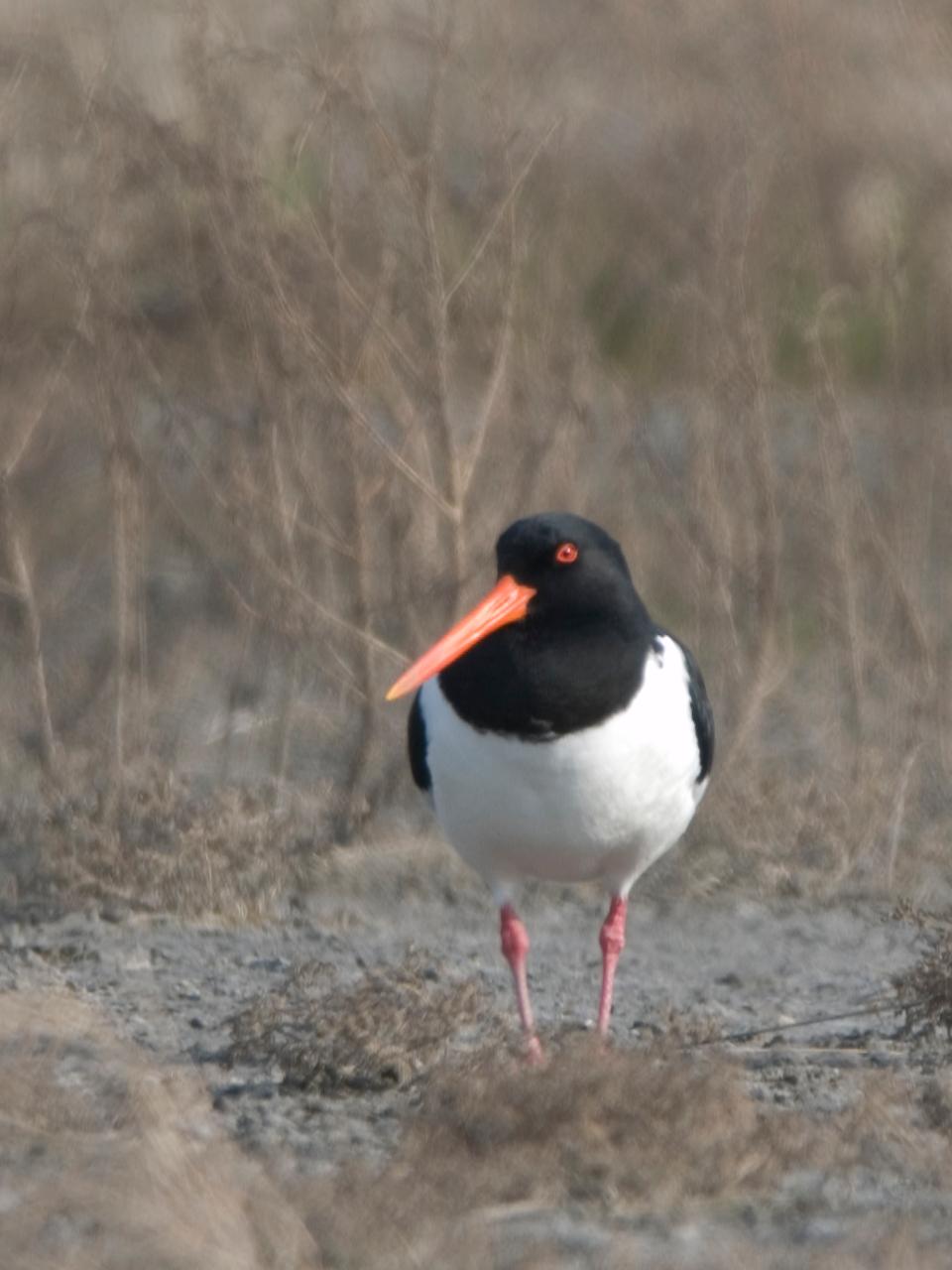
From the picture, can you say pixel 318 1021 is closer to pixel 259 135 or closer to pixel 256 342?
pixel 256 342

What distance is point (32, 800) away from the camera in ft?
27.7

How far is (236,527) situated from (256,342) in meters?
0.66

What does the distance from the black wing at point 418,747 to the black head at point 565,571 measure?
44 centimetres

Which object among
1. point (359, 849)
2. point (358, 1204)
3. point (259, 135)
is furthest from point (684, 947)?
point (358, 1204)

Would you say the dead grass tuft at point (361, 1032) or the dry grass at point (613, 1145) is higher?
the dry grass at point (613, 1145)

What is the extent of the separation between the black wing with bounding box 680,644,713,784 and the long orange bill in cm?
56

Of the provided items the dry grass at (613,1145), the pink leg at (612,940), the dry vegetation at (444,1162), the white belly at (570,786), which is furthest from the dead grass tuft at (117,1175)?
the pink leg at (612,940)

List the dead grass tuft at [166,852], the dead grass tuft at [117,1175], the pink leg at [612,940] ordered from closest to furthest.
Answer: the dead grass tuft at [117,1175], the pink leg at [612,940], the dead grass tuft at [166,852]

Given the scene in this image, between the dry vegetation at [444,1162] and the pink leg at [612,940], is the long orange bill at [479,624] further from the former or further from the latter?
the dry vegetation at [444,1162]

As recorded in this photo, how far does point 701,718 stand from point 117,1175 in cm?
264

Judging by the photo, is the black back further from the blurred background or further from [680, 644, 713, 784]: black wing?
the blurred background

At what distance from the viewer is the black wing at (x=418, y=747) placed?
21.0ft

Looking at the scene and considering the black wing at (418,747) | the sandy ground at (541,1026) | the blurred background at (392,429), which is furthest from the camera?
the blurred background at (392,429)

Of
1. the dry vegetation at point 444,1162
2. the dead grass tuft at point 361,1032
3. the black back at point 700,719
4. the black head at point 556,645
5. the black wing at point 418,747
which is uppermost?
the black head at point 556,645
